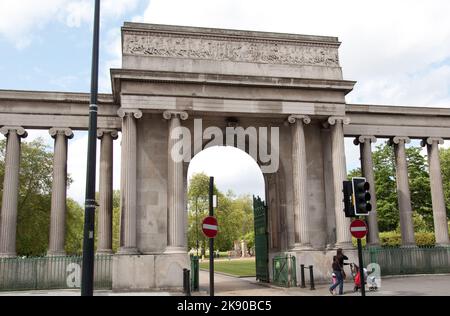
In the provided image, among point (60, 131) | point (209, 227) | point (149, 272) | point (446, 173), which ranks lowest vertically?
point (149, 272)

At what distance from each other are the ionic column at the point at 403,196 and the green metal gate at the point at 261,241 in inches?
334

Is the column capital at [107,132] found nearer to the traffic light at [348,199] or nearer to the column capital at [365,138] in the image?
the column capital at [365,138]

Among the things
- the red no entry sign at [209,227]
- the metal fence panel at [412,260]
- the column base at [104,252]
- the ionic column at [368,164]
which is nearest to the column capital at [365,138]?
the ionic column at [368,164]

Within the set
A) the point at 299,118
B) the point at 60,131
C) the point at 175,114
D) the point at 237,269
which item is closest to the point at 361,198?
the point at 299,118

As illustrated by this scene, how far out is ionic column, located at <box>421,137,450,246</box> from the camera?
29.6 m

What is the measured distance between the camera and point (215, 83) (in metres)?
25.0

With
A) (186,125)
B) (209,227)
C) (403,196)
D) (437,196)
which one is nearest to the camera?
(209,227)

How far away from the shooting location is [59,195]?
83.6 ft

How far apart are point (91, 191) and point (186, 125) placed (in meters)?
14.0

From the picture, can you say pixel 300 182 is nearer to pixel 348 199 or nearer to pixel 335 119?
pixel 335 119
